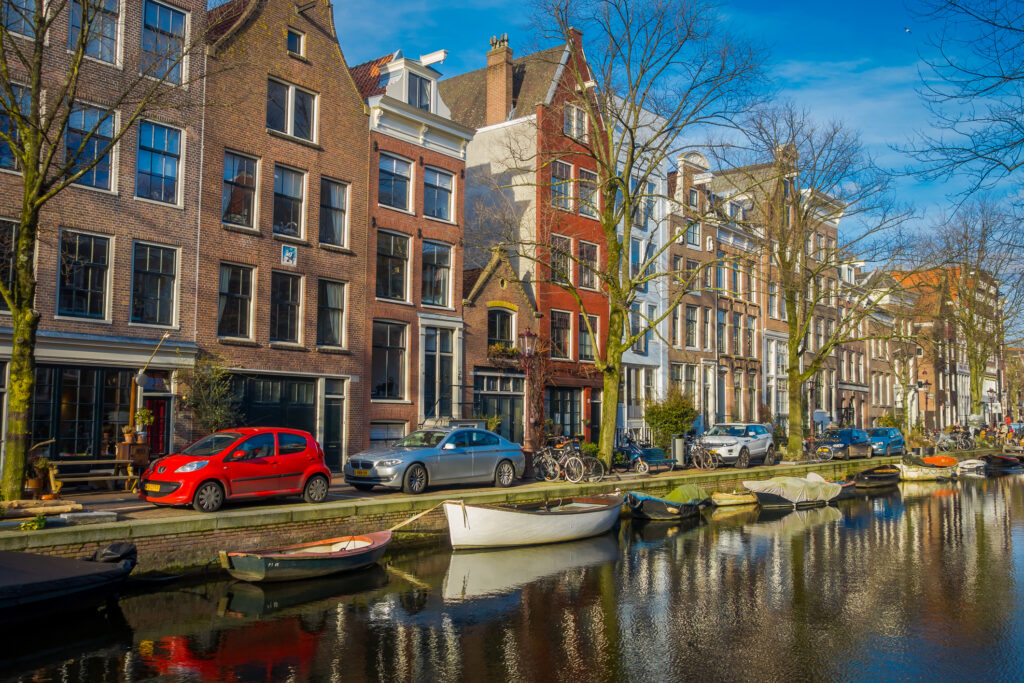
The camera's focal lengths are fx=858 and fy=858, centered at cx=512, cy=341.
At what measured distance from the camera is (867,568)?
56.1ft

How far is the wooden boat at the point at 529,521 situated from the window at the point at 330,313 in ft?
32.7

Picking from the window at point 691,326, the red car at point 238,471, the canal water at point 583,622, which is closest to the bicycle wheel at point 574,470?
the canal water at point 583,622

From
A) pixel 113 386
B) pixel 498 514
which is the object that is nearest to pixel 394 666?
pixel 498 514

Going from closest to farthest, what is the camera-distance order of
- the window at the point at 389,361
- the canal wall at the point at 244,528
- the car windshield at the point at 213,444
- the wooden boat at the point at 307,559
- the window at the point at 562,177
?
1. the canal wall at the point at 244,528
2. the wooden boat at the point at 307,559
3. the car windshield at the point at 213,444
4. the window at the point at 389,361
5. the window at the point at 562,177

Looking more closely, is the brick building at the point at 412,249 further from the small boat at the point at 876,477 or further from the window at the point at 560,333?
the small boat at the point at 876,477

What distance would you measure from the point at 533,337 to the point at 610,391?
4869 mm

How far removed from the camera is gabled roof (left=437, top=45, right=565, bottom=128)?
38.5 m

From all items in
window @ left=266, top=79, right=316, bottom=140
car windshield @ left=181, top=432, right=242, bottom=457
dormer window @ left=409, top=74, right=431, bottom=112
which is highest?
dormer window @ left=409, top=74, right=431, bottom=112

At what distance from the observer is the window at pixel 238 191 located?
2466 centimetres

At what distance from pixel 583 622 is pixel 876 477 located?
28.7 meters

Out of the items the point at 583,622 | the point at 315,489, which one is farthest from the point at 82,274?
the point at 583,622

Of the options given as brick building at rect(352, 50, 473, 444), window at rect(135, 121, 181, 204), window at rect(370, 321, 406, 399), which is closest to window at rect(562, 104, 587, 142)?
brick building at rect(352, 50, 473, 444)

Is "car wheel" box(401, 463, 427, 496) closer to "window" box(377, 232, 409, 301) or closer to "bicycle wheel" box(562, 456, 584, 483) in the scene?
"bicycle wheel" box(562, 456, 584, 483)

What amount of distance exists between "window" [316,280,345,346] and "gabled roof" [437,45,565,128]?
15.0 metres
